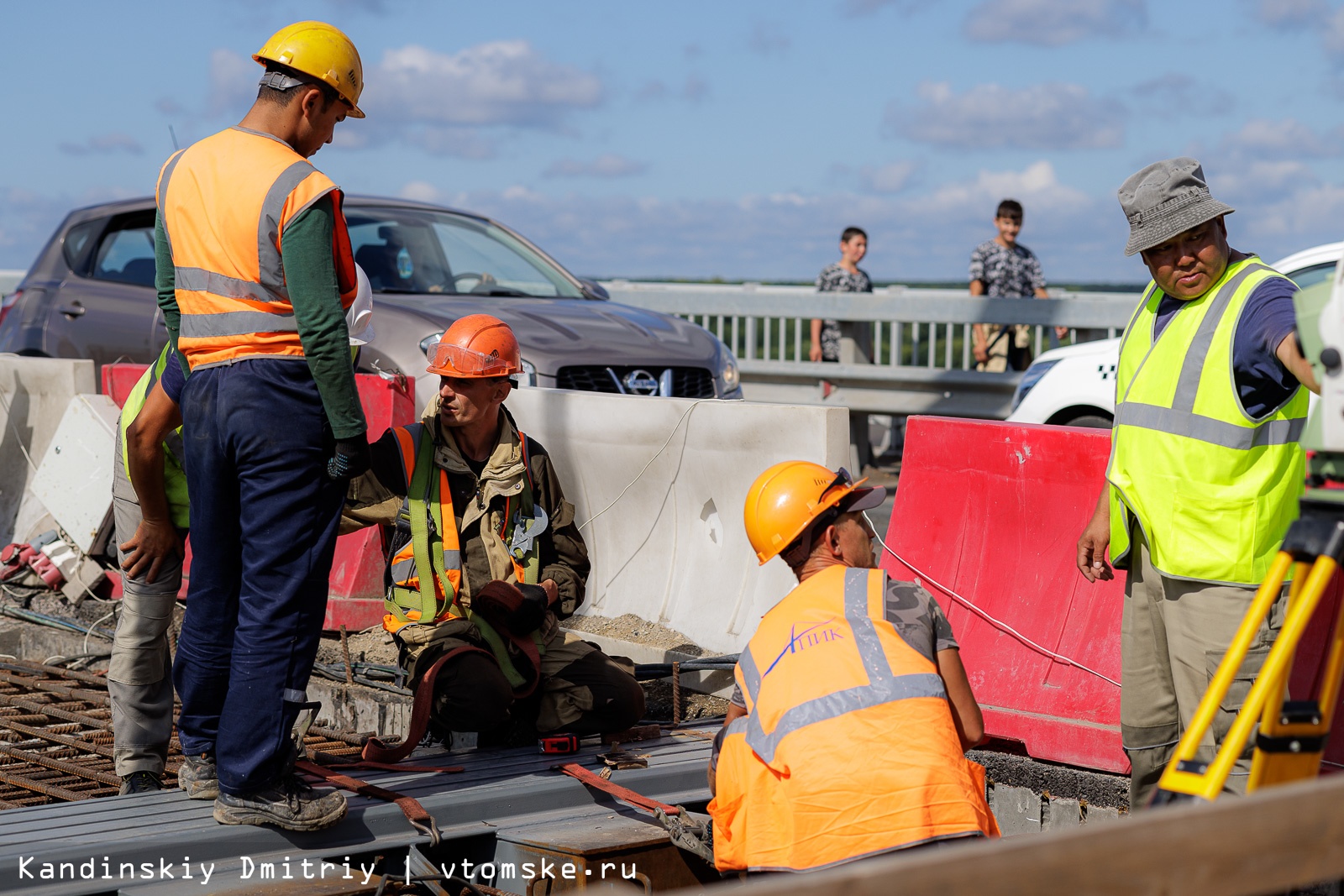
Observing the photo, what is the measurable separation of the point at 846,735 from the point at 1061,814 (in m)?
2.28

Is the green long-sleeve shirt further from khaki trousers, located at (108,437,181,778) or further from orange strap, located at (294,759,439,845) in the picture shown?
khaki trousers, located at (108,437,181,778)

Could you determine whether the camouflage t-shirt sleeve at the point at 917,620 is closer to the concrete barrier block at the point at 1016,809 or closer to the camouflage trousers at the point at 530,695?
the concrete barrier block at the point at 1016,809

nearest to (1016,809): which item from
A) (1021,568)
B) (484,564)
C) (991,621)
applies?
(991,621)

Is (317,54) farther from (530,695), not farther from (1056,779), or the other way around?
(1056,779)

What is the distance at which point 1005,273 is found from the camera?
13766mm

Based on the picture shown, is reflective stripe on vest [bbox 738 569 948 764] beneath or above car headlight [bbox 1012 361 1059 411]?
beneath

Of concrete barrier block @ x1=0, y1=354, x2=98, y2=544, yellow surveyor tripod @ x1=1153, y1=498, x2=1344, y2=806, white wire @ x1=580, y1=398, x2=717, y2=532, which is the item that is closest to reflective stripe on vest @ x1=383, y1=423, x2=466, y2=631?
white wire @ x1=580, y1=398, x2=717, y2=532

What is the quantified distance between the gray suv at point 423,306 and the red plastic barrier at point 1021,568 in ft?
10.0

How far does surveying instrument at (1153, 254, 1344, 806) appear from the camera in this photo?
2.52 meters

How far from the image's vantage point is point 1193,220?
Answer: 4121 mm

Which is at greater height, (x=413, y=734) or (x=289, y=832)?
(x=413, y=734)

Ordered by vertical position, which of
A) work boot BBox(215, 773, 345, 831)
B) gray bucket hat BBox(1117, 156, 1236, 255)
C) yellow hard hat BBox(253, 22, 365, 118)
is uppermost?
yellow hard hat BBox(253, 22, 365, 118)

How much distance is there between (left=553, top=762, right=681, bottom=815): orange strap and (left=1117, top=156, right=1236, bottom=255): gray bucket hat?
2.26m

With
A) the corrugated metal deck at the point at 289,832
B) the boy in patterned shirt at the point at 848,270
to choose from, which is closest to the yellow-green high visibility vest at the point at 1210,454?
the corrugated metal deck at the point at 289,832
